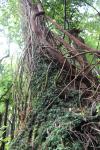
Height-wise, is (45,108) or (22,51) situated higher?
(22,51)

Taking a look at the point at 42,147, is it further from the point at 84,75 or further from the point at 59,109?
the point at 84,75

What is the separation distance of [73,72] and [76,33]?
1.61 meters

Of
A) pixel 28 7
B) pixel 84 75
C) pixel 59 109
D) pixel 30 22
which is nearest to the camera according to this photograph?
pixel 59 109

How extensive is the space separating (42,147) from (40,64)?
1.67 meters

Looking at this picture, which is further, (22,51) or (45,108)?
(22,51)

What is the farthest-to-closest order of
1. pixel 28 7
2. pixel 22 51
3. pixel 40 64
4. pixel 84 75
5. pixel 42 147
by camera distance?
pixel 28 7
pixel 22 51
pixel 40 64
pixel 84 75
pixel 42 147

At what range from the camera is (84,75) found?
13.6ft

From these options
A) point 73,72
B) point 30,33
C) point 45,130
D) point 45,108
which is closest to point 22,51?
point 30,33

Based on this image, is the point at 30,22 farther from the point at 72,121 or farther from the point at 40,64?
the point at 72,121

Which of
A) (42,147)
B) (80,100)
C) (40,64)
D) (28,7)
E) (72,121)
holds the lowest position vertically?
(42,147)

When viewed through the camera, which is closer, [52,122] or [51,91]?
[52,122]

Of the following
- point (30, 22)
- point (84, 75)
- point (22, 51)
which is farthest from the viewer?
point (30, 22)

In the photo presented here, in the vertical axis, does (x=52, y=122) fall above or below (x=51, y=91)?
below

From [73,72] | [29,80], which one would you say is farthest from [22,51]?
[73,72]
